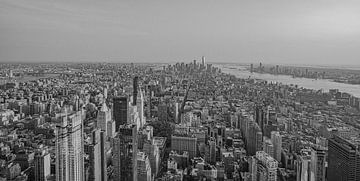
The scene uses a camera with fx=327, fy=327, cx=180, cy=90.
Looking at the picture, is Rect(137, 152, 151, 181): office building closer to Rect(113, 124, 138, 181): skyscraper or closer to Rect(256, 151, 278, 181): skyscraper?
Rect(113, 124, 138, 181): skyscraper

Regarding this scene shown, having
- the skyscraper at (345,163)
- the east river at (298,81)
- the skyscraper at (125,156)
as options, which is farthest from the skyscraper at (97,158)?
the east river at (298,81)

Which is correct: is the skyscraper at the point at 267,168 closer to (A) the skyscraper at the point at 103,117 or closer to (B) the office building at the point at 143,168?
(B) the office building at the point at 143,168

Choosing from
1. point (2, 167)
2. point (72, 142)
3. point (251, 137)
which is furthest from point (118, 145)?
point (251, 137)

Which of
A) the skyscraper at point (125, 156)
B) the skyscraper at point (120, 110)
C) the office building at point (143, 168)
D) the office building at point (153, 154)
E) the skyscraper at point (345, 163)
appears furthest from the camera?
the skyscraper at point (120, 110)

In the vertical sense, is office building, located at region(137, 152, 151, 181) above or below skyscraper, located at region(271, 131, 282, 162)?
below

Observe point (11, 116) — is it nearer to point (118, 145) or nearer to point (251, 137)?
point (118, 145)

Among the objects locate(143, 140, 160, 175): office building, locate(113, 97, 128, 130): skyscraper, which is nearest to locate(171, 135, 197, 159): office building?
locate(143, 140, 160, 175): office building
